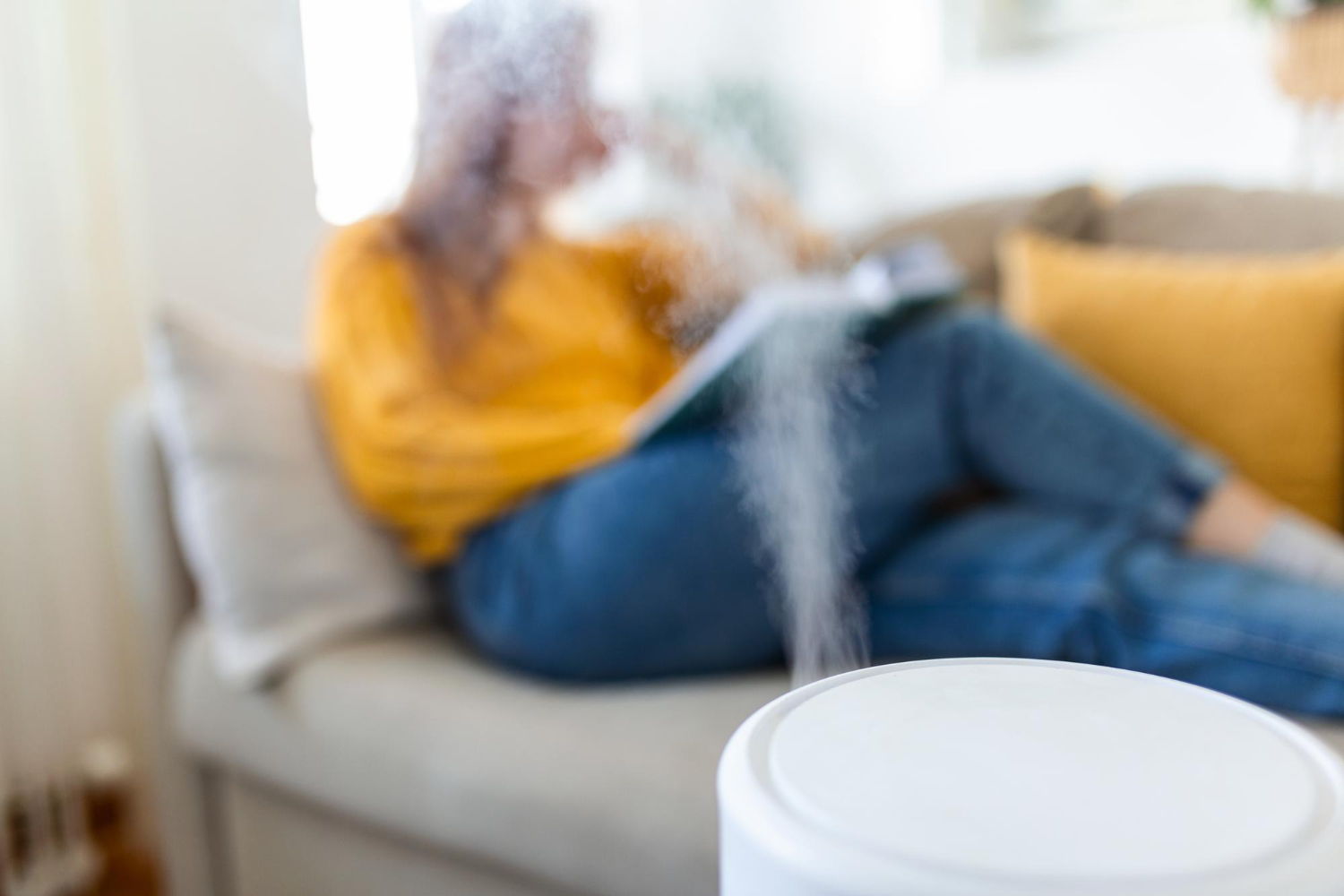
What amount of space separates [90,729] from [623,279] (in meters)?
0.61

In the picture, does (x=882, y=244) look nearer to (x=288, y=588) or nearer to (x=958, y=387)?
(x=958, y=387)

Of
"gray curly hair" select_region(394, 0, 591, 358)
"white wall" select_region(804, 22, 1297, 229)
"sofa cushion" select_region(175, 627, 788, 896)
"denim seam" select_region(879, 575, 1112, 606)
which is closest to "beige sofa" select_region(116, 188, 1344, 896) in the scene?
"sofa cushion" select_region(175, 627, 788, 896)

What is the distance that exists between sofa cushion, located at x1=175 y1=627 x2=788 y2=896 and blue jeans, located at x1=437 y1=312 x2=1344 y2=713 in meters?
0.05

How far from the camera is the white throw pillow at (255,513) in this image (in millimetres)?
818

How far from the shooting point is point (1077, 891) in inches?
5.3

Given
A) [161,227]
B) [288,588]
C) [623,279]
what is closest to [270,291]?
[161,227]

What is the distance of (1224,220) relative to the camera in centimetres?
105

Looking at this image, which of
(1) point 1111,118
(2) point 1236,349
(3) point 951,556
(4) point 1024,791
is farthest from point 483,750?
(1) point 1111,118

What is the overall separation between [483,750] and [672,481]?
21 cm

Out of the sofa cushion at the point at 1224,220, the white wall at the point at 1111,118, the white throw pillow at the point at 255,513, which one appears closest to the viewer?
the white throw pillow at the point at 255,513

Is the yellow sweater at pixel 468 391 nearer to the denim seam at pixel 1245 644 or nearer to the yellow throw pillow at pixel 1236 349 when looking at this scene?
the denim seam at pixel 1245 644

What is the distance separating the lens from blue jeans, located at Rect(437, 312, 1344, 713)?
1.98ft

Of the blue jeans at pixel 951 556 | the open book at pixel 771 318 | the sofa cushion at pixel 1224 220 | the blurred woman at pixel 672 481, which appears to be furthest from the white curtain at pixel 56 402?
the sofa cushion at pixel 1224 220

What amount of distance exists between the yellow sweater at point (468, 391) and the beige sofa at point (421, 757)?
137mm
